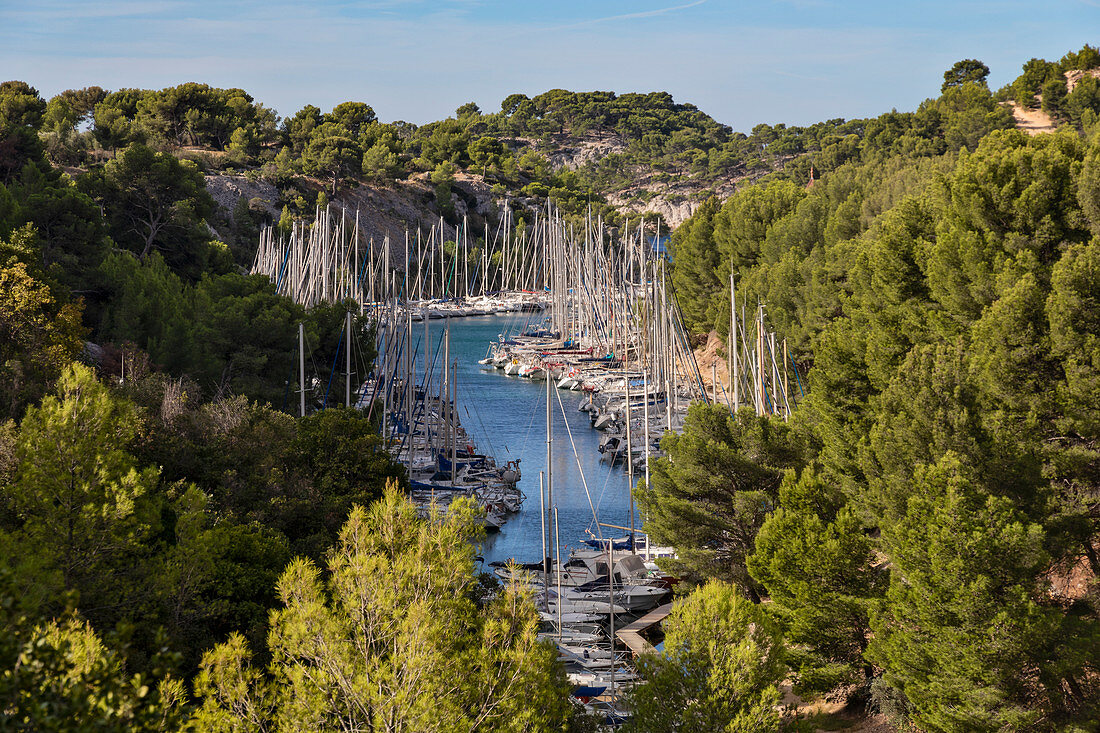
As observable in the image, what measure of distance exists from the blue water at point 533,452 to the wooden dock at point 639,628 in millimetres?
6954

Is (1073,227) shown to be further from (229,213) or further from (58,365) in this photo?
(229,213)

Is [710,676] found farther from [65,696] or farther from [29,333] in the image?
[29,333]


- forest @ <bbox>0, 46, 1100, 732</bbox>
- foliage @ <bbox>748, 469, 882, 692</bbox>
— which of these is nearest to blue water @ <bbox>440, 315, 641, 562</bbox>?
forest @ <bbox>0, 46, 1100, 732</bbox>

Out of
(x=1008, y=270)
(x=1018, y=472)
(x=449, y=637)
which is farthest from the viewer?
(x=1008, y=270)

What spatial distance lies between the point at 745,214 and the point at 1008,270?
3790 cm

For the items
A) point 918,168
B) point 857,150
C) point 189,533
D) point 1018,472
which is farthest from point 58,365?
point 857,150

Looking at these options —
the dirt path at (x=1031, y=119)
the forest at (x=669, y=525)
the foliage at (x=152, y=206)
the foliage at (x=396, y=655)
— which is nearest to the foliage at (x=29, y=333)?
the forest at (x=669, y=525)

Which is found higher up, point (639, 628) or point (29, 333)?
point (29, 333)

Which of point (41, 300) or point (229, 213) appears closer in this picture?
point (41, 300)

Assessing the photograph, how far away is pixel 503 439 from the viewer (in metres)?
48.8

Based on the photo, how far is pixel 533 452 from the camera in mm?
47250

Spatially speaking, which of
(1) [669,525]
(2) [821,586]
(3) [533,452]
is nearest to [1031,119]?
(3) [533,452]

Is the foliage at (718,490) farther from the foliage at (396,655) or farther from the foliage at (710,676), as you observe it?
the foliage at (396,655)

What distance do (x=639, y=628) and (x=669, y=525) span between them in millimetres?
2881
